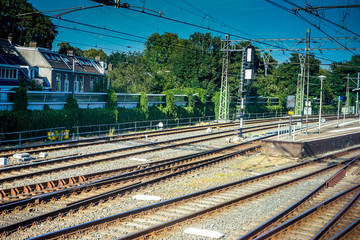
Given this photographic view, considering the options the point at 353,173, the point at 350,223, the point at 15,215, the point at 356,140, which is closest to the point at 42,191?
the point at 15,215

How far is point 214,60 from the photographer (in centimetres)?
5416

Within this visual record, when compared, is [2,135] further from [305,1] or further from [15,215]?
[305,1]

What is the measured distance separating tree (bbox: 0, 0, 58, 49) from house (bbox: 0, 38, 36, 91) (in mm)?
5812

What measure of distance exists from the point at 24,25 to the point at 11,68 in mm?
22221

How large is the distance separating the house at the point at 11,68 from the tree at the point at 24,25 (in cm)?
581

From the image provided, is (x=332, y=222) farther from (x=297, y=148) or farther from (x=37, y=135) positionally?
(x=37, y=135)

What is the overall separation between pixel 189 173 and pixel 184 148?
7.30 metres

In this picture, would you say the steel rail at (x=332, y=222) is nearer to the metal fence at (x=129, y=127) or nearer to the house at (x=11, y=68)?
the metal fence at (x=129, y=127)

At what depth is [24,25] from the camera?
62.2 metres

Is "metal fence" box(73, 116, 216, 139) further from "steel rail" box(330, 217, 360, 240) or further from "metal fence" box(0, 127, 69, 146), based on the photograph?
"steel rail" box(330, 217, 360, 240)

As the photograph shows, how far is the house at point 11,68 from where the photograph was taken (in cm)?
4213

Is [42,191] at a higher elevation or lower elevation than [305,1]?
lower

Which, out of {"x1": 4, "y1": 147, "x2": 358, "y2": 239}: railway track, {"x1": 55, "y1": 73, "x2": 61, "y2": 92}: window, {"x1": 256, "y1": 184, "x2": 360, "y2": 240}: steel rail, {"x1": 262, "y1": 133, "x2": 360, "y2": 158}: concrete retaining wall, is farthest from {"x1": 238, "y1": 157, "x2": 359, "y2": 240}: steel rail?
{"x1": 55, "y1": 73, "x2": 61, "y2": 92}: window

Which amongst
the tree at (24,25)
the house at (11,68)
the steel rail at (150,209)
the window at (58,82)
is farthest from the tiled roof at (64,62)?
the steel rail at (150,209)
